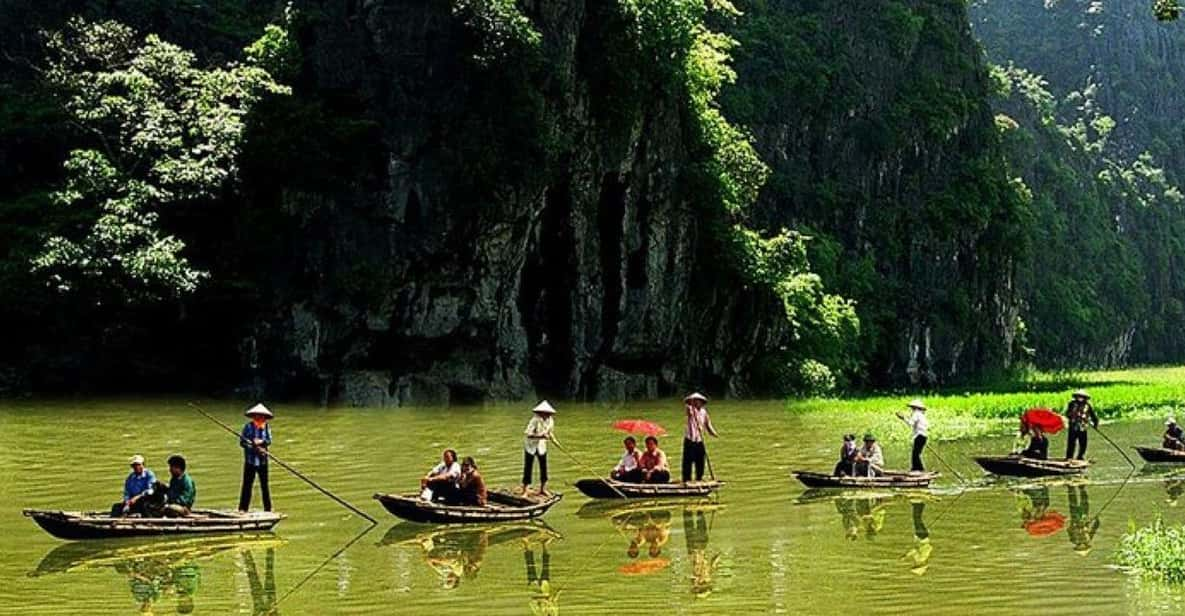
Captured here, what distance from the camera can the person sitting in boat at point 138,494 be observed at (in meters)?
16.1

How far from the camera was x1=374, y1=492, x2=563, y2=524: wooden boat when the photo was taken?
16891mm

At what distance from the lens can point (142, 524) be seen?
15.7 m

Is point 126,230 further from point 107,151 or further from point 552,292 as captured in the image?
point 552,292

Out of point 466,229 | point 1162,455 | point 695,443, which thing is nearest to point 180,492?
point 695,443

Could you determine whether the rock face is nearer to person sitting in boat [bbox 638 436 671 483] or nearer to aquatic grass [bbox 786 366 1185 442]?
aquatic grass [bbox 786 366 1185 442]

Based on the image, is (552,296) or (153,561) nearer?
(153,561)

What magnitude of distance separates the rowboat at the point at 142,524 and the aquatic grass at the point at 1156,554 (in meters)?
9.25

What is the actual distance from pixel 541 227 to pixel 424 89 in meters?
5.35

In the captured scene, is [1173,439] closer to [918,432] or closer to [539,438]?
[918,432]

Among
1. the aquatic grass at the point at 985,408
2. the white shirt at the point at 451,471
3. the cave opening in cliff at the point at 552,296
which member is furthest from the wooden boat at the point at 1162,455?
the cave opening in cliff at the point at 552,296

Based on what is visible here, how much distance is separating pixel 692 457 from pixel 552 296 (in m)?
22.8

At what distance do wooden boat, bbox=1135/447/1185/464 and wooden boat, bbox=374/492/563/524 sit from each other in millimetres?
12107

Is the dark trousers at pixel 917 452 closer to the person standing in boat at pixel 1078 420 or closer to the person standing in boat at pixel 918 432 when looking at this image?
the person standing in boat at pixel 918 432

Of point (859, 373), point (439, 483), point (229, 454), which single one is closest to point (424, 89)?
point (229, 454)
